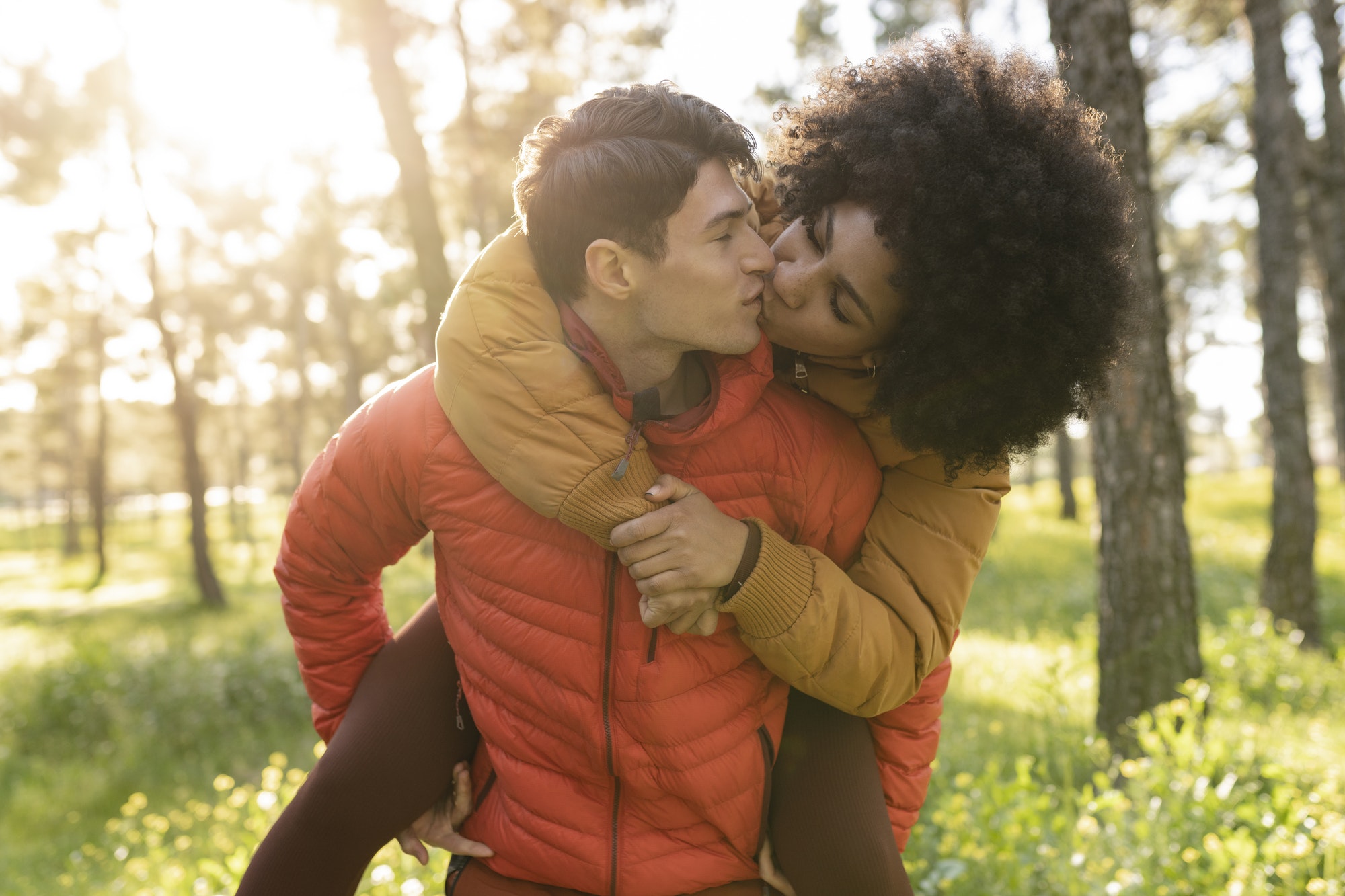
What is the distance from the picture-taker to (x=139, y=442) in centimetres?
4150

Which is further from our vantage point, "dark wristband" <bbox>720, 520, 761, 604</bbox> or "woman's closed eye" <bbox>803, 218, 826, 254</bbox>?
"woman's closed eye" <bbox>803, 218, 826, 254</bbox>

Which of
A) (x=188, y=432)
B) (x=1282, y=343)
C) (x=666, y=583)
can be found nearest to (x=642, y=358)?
(x=666, y=583)

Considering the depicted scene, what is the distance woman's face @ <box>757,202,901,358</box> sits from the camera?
180 centimetres

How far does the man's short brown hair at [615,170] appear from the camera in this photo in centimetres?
186

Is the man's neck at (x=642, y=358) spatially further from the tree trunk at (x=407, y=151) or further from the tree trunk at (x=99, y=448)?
the tree trunk at (x=99, y=448)

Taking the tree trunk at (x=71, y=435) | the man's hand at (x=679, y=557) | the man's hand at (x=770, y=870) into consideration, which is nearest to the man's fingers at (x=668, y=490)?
the man's hand at (x=679, y=557)

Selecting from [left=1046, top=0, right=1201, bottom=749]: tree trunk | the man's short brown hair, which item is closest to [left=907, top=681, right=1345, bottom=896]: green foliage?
[left=1046, top=0, right=1201, bottom=749]: tree trunk

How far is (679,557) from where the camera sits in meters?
1.61

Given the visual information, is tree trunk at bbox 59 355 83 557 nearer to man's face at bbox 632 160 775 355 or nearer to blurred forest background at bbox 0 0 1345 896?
blurred forest background at bbox 0 0 1345 896

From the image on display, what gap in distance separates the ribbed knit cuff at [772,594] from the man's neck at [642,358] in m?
0.41

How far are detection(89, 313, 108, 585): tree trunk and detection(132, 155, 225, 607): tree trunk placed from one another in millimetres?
6788

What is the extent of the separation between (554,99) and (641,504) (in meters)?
14.7

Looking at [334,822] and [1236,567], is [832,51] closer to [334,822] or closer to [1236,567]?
[1236,567]

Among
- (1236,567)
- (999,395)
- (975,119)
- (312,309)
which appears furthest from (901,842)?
(312,309)
